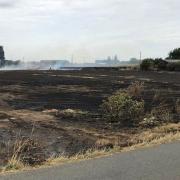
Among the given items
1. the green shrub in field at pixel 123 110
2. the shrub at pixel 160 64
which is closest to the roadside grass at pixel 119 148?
the green shrub in field at pixel 123 110

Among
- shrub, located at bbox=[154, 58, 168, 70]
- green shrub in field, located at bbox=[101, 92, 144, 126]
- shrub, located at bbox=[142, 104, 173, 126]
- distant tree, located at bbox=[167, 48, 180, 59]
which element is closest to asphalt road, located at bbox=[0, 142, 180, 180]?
shrub, located at bbox=[142, 104, 173, 126]

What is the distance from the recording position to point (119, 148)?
1279 centimetres

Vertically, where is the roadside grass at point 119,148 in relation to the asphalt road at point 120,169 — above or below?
below

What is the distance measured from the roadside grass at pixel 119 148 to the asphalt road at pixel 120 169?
510 millimetres

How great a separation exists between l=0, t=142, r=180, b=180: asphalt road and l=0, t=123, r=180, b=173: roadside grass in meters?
0.51

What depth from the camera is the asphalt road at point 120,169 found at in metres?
8.78

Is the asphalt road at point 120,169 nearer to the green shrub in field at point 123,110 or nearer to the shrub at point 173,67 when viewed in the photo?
the green shrub in field at point 123,110

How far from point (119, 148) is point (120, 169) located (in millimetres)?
3301

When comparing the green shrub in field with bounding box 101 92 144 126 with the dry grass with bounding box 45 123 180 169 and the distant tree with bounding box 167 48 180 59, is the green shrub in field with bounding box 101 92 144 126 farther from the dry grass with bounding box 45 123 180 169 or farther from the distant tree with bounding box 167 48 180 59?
the distant tree with bounding box 167 48 180 59

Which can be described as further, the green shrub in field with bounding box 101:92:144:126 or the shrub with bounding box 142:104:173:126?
the green shrub in field with bounding box 101:92:144:126

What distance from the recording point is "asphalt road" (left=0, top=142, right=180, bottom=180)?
28.8 feet

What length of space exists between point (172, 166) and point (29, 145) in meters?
3.73

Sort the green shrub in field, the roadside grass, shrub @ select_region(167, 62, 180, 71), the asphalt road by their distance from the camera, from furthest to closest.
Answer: shrub @ select_region(167, 62, 180, 71) → the green shrub in field → the roadside grass → the asphalt road

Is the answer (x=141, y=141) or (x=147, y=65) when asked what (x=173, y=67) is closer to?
(x=147, y=65)
